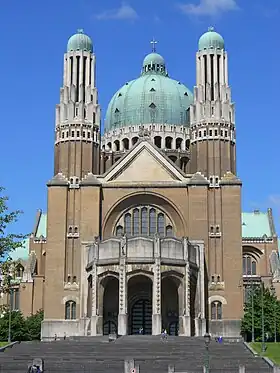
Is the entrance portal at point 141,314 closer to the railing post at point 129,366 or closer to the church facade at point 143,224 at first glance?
the church facade at point 143,224

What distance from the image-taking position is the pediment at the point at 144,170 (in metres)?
75.9

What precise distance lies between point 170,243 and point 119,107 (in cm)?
3112

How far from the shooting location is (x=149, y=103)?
308 ft

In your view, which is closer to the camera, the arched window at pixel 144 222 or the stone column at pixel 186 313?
→ the stone column at pixel 186 313

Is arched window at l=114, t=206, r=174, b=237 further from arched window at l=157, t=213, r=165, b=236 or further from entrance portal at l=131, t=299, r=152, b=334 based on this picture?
entrance portal at l=131, t=299, r=152, b=334

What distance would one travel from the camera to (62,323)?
237 ft

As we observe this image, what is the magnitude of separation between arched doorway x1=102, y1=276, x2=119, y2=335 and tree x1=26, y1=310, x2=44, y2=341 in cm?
914

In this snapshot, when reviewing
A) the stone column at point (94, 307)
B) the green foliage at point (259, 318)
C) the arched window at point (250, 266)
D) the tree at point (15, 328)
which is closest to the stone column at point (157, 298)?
the stone column at point (94, 307)

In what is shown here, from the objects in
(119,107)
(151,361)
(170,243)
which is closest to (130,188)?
(170,243)

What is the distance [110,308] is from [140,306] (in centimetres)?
372

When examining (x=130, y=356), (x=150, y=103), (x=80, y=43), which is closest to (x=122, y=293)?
(x=130, y=356)

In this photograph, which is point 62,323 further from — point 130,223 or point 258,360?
point 258,360

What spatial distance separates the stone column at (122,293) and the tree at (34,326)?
14.0m

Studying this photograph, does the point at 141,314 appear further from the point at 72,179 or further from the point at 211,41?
the point at 211,41
